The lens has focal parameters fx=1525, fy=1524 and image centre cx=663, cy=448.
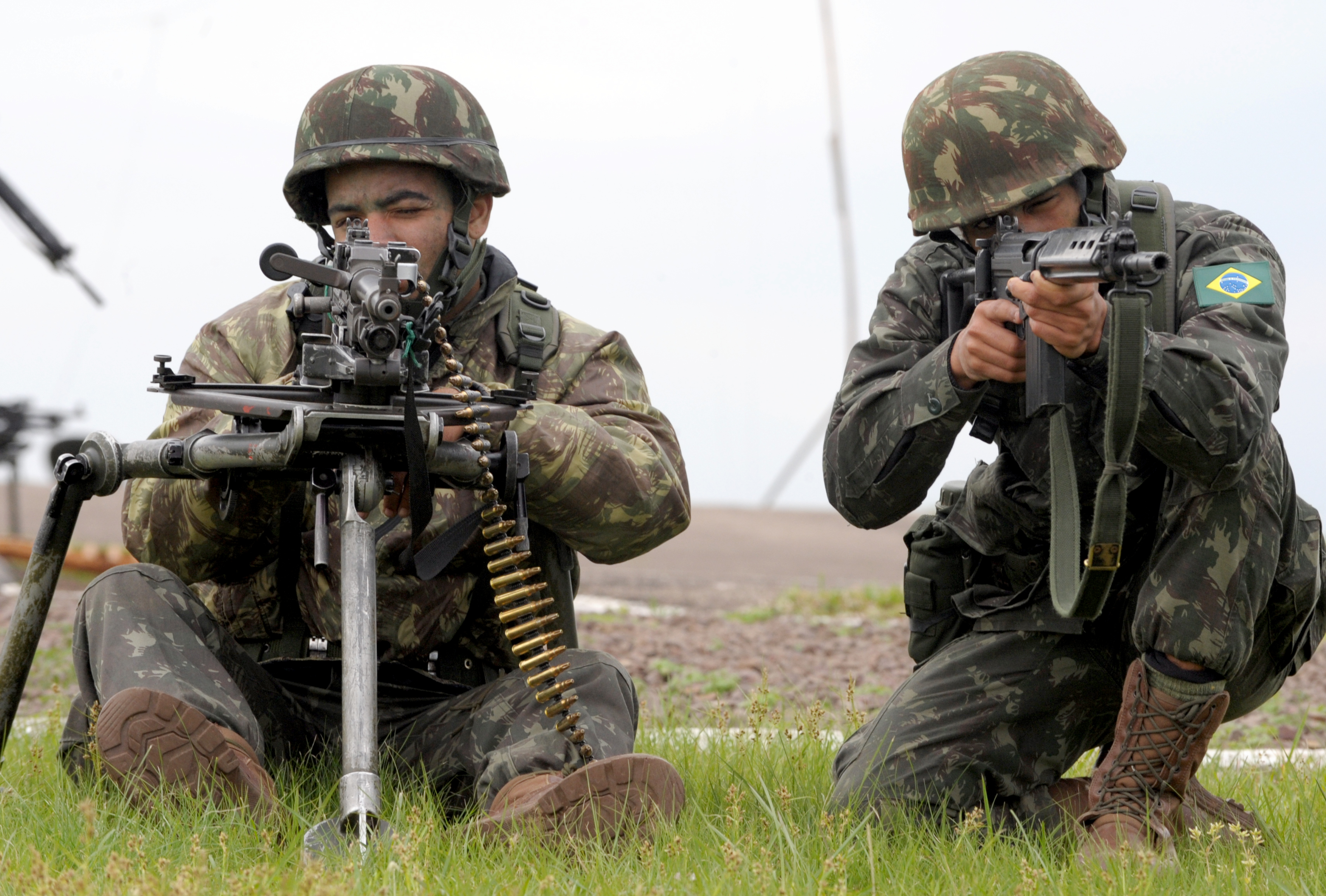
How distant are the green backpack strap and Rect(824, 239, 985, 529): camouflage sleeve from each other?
829mm

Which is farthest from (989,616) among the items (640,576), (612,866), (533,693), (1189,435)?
(640,576)

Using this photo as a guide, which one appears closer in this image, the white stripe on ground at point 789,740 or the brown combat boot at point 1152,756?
the brown combat boot at point 1152,756

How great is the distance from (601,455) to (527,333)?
0.52m

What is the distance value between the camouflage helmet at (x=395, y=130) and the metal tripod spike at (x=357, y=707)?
1280 millimetres

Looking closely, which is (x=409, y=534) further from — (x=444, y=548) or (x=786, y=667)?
(x=786, y=667)

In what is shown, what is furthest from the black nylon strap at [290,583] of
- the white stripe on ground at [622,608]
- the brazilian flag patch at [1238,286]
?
the white stripe on ground at [622,608]

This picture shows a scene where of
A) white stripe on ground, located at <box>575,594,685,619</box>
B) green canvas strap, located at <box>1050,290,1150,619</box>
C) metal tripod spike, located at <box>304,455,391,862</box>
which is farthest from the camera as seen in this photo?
white stripe on ground, located at <box>575,594,685,619</box>

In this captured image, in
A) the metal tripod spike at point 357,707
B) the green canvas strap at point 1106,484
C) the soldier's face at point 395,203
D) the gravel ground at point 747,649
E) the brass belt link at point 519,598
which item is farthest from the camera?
the gravel ground at point 747,649

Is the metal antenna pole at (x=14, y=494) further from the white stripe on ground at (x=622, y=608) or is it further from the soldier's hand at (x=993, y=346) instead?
the soldier's hand at (x=993, y=346)

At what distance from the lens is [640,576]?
1575 cm

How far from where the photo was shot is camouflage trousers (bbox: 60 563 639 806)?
3.69 m

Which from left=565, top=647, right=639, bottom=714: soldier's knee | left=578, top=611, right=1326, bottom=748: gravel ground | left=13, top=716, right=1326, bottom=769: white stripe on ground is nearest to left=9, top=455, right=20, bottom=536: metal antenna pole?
left=578, top=611, right=1326, bottom=748: gravel ground

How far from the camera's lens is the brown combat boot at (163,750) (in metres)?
3.35

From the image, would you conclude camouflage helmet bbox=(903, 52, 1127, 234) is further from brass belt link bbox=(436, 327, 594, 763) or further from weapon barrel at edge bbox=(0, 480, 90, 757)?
weapon barrel at edge bbox=(0, 480, 90, 757)
